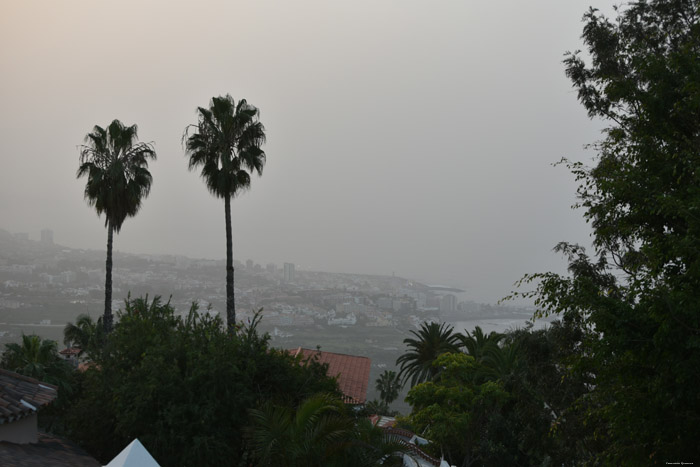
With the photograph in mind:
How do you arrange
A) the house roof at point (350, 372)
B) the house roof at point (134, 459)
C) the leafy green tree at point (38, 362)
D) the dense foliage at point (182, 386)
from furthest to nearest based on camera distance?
the house roof at point (350, 372) < the leafy green tree at point (38, 362) < the dense foliage at point (182, 386) < the house roof at point (134, 459)

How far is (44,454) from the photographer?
35.2 feet

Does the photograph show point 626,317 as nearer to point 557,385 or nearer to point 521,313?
point 557,385

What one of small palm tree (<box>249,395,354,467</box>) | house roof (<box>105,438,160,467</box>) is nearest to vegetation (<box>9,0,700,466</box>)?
small palm tree (<box>249,395,354,467</box>)

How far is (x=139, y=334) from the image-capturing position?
47.3ft

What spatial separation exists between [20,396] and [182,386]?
3.29 metres

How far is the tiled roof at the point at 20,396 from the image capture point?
10156mm

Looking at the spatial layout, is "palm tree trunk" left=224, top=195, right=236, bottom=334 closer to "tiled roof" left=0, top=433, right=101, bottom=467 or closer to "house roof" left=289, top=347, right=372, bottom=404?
"house roof" left=289, top=347, right=372, bottom=404

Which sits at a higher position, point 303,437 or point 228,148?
point 228,148

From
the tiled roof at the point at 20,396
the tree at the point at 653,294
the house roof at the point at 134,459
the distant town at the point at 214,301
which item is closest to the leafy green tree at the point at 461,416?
the tree at the point at 653,294

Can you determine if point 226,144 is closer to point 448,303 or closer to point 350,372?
point 350,372

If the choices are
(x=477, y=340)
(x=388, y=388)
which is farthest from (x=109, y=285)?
(x=388, y=388)

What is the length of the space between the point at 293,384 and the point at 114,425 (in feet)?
15.4

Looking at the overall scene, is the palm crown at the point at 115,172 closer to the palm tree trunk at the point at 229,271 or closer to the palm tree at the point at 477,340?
the palm tree trunk at the point at 229,271

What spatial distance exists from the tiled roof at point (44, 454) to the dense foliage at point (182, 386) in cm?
102
